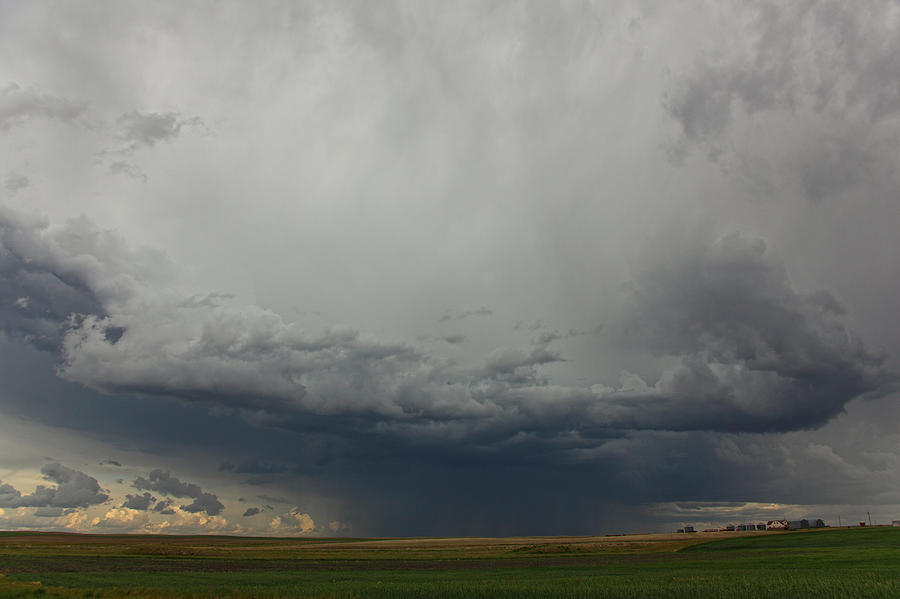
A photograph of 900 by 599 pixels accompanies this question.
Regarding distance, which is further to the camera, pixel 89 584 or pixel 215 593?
pixel 89 584

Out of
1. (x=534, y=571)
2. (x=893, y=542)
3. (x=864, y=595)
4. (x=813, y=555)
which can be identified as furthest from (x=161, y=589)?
(x=893, y=542)

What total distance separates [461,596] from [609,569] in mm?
42818

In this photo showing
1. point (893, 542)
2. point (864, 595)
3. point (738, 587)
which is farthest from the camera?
point (893, 542)

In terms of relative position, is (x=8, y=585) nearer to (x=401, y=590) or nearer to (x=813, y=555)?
(x=401, y=590)

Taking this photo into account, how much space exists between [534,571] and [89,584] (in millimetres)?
63619

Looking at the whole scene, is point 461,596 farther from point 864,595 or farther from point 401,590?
point 864,595

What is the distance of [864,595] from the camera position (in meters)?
52.7

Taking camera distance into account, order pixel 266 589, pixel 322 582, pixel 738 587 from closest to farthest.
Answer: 1. pixel 738 587
2. pixel 266 589
3. pixel 322 582

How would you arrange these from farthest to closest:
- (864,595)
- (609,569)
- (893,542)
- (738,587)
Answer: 1. (893,542)
2. (609,569)
3. (738,587)
4. (864,595)

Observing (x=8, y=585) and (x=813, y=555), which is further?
(x=813, y=555)

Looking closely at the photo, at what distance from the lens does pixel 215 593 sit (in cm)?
6331

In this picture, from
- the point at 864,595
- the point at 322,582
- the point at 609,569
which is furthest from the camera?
the point at 609,569

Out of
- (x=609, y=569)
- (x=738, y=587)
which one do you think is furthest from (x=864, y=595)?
(x=609, y=569)

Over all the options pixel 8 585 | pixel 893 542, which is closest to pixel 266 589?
pixel 8 585
